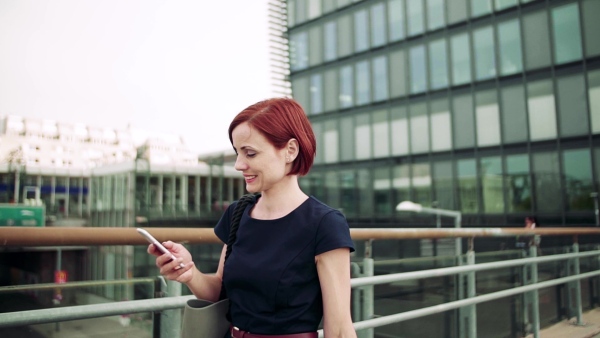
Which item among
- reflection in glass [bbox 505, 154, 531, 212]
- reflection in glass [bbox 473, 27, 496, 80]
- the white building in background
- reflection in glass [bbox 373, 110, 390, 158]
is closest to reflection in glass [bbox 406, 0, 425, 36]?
reflection in glass [bbox 473, 27, 496, 80]

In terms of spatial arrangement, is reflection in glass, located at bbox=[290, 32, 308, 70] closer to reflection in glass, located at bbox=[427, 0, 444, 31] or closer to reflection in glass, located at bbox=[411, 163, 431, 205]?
reflection in glass, located at bbox=[427, 0, 444, 31]

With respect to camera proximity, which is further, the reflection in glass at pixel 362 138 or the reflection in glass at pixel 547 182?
the reflection in glass at pixel 362 138

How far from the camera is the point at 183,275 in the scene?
1392mm

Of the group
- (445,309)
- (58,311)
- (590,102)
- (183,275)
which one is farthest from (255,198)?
(590,102)

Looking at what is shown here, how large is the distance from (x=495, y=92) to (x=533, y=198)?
179 inches

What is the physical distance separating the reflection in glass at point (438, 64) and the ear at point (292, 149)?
20.6 metres

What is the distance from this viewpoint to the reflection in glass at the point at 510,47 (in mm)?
18750

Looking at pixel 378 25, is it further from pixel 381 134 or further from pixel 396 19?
pixel 381 134

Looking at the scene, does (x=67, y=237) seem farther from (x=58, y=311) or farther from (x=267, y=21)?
(x=267, y=21)

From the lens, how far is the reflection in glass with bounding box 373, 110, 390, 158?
2277 cm

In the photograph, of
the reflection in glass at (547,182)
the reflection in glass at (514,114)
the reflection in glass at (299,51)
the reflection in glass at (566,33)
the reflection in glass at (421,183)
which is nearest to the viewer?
the reflection in glass at (566,33)

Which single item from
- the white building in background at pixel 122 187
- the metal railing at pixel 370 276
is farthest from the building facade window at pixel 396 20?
the metal railing at pixel 370 276

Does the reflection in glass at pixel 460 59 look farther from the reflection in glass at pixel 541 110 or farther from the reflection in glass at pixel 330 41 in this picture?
the reflection in glass at pixel 330 41

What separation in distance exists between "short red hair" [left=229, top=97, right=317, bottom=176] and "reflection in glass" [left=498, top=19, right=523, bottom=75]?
19555 millimetres
